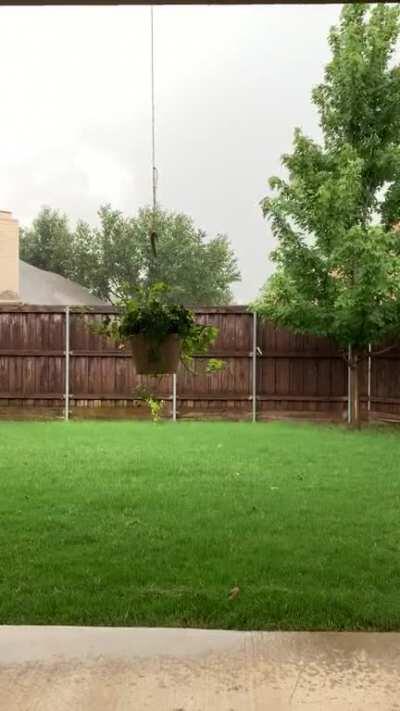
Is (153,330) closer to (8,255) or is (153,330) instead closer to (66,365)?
(66,365)

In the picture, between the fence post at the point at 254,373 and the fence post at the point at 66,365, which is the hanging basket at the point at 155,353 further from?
the fence post at the point at 66,365

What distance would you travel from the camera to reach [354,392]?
12094mm

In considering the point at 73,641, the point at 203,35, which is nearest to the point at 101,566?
the point at 73,641

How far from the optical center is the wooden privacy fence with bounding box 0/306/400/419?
500 inches

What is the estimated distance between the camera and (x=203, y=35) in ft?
16.4

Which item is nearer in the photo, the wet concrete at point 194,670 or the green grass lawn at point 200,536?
the wet concrete at point 194,670

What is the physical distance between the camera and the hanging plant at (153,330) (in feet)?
14.5

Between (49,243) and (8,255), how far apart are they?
13723 mm

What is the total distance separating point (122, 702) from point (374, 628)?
4.25 ft

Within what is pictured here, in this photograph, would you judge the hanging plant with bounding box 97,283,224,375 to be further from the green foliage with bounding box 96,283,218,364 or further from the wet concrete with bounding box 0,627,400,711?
the wet concrete with bounding box 0,627,400,711

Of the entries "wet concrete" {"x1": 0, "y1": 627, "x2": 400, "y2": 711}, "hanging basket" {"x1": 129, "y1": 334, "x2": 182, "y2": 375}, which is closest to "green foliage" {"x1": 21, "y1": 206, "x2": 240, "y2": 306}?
"hanging basket" {"x1": 129, "y1": 334, "x2": 182, "y2": 375}

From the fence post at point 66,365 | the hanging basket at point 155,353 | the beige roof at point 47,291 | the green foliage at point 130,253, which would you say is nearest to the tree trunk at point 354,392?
the fence post at point 66,365

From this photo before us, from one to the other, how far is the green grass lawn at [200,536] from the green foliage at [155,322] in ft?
4.23

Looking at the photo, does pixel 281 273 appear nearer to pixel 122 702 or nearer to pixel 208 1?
pixel 208 1
